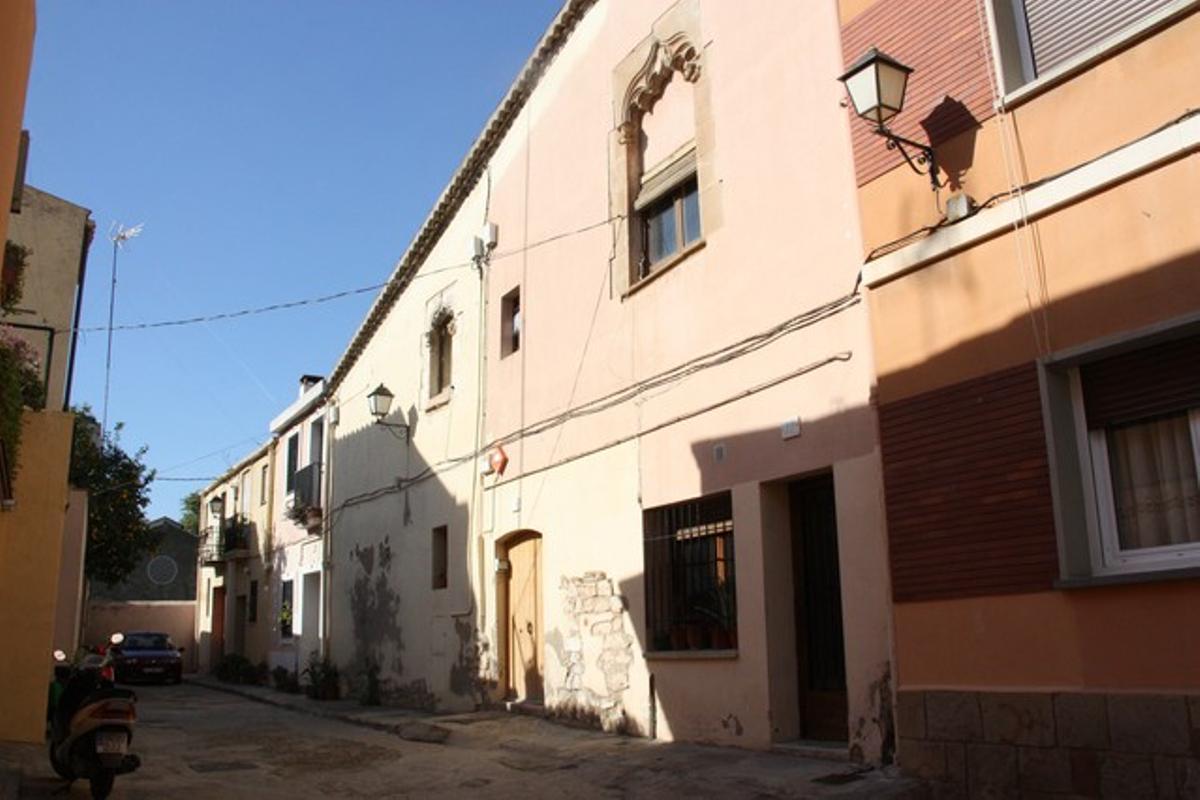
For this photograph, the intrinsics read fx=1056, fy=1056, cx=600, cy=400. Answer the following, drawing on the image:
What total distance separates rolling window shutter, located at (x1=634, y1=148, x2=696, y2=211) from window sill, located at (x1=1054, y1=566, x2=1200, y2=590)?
5.94m

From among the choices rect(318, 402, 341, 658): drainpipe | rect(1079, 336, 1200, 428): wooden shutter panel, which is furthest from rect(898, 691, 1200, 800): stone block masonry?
rect(318, 402, 341, 658): drainpipe

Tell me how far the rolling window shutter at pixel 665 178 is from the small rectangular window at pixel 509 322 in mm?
3262

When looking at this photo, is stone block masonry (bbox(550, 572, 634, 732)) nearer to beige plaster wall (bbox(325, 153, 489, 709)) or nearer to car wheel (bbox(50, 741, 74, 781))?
beige plaster wall (bbox(325, 153, 489, 709))

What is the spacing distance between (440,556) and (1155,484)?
11261mm

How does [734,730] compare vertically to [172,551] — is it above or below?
below

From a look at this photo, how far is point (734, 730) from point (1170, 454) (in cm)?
426

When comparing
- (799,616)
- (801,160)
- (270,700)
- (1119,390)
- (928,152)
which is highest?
(801,160)

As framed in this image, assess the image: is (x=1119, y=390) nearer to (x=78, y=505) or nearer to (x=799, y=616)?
(x=799, y=616)

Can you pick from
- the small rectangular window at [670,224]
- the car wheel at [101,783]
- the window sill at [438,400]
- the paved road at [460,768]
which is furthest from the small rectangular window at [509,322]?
the car wheel at [101,783]

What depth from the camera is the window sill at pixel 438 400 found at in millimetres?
15886

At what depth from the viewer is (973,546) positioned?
662 centimetres

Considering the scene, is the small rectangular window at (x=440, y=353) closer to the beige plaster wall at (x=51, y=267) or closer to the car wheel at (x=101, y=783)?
the beige plaster wall at (x=51, y=267)

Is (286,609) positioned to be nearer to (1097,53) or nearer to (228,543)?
(228,543)

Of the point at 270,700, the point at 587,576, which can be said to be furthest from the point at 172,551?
the point at 587,576
